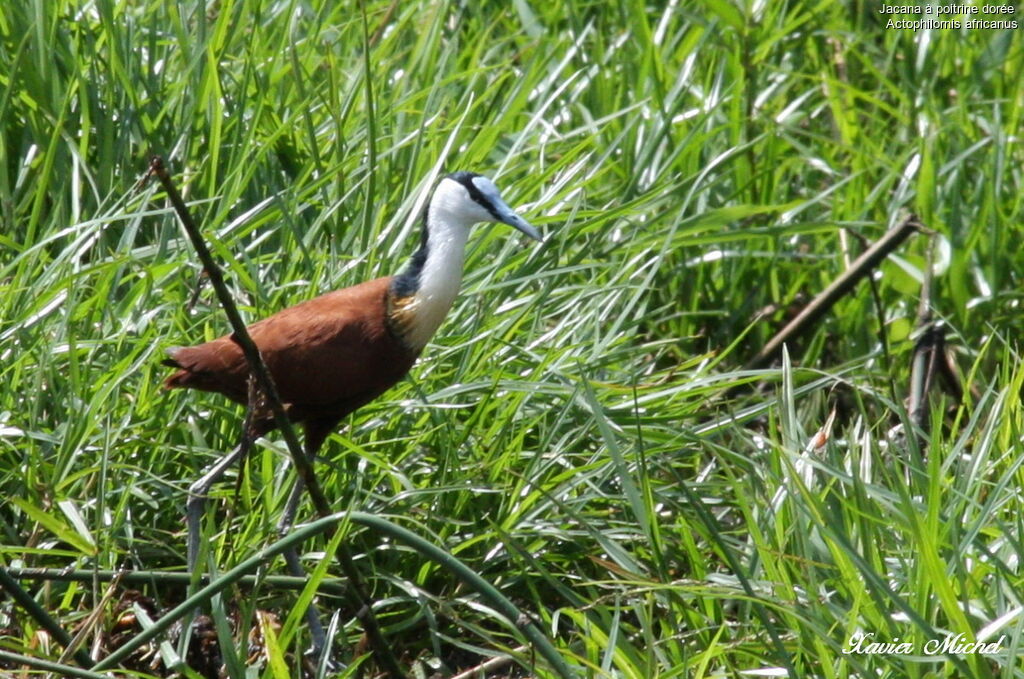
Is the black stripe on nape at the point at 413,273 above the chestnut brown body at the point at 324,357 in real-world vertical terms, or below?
above

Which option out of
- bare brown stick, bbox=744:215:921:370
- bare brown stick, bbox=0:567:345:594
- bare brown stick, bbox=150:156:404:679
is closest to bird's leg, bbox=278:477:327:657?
bare brown stick, bbox=0:567:345:594

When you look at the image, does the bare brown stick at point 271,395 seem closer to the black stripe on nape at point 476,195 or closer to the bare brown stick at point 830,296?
the black stripe on nape at point 476,195

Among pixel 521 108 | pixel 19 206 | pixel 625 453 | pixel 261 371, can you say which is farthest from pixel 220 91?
pixel 261 371

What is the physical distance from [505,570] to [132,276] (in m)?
1.11

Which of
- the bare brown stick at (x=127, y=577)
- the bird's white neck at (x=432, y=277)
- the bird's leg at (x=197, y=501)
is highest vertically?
the bird's white neck at (x=432, y=277)

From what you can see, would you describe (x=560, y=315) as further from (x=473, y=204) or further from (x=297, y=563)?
(x=297, y=563)

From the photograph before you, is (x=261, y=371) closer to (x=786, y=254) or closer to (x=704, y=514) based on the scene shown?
(x=704, y=514)

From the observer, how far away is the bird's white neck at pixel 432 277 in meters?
3.22

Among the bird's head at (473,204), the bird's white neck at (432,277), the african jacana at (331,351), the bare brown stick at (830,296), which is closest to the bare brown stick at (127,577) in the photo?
the african jacana at (331,351)

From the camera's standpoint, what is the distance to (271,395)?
83.5 inches

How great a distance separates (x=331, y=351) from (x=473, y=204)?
493 millimetres

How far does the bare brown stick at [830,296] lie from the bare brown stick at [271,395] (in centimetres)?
192

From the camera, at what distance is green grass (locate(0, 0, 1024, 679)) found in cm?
264

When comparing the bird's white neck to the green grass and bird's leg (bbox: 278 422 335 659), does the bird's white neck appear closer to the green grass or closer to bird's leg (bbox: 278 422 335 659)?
the green grass
